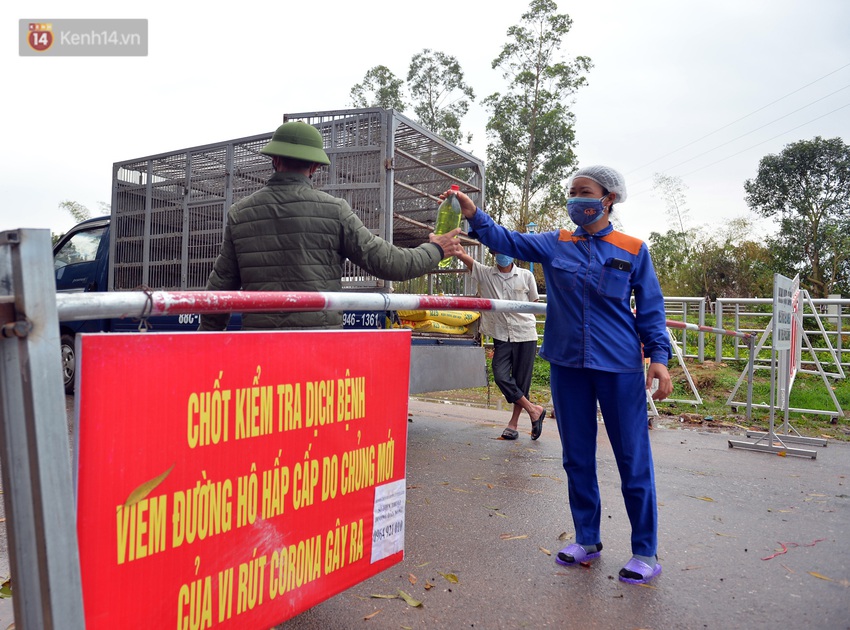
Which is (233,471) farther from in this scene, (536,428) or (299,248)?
(536,428)

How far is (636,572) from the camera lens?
3.05 meters

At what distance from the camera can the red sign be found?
152 cm

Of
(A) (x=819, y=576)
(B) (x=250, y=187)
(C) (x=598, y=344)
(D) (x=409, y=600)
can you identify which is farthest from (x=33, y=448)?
(B) (x=250, y=187)

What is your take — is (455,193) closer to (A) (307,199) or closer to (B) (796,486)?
(A) (307,199)

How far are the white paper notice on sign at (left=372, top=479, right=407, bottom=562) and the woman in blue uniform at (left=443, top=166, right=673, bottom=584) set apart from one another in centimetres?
111

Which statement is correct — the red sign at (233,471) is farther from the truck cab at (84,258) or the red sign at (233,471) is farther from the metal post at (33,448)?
the truck cab at (84,258)

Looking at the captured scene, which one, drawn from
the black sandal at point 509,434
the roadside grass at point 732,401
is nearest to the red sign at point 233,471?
the black sandal at point 509,434

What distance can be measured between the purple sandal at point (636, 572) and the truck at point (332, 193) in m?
3.11

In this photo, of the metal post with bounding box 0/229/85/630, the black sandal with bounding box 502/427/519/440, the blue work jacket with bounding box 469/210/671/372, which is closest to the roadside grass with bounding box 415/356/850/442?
the black sandal with bounding box 502/427/519/440

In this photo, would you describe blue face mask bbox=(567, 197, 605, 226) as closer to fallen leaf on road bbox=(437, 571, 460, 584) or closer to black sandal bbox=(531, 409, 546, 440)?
fallen leaf on road bbox=(437, 571, 460, 584)

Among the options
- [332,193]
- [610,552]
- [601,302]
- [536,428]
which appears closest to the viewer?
[601,302]

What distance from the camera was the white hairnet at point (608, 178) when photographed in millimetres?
3295

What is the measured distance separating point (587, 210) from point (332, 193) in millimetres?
3354

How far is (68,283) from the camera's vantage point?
9508 mm
